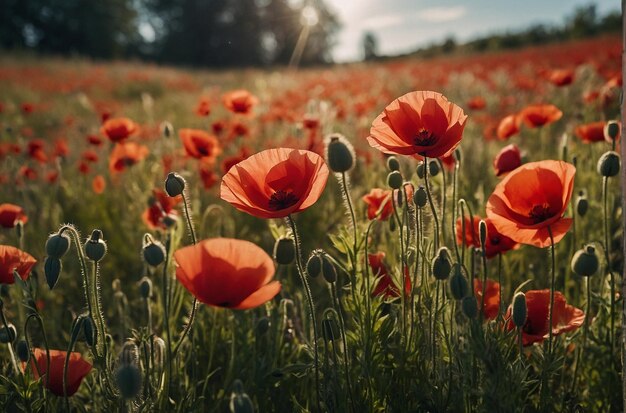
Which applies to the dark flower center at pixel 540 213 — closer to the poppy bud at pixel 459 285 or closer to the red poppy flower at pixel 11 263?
the poppy bud at pixel 459 285

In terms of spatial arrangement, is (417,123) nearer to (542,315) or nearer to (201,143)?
(542,315)

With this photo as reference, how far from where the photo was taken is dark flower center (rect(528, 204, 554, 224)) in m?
1.30

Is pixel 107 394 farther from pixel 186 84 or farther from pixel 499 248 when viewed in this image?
pixel 186 84

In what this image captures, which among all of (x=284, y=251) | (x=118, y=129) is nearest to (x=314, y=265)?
(x=284, y=251)

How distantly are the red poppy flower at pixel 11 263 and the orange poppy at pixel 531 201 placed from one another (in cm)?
107

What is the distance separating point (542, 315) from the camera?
144 centimetres

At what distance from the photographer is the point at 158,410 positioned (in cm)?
132

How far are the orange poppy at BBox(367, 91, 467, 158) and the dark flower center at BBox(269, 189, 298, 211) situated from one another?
0.22 metres

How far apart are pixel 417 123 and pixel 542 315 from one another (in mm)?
580

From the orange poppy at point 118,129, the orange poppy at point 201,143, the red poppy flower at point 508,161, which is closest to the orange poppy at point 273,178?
the red poppy flower at point 508,161

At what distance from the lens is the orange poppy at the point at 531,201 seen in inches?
48.2

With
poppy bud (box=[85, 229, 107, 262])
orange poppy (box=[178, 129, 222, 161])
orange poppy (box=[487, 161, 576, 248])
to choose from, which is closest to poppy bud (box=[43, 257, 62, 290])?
poppy bud (box=[85, 229, 107, 262])

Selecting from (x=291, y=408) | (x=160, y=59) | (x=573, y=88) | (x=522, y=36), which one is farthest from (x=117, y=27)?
(x=291, y=408)

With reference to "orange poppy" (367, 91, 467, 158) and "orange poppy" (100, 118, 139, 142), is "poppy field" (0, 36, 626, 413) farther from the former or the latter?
"orange poppy" (100, 118, 139, 142)
